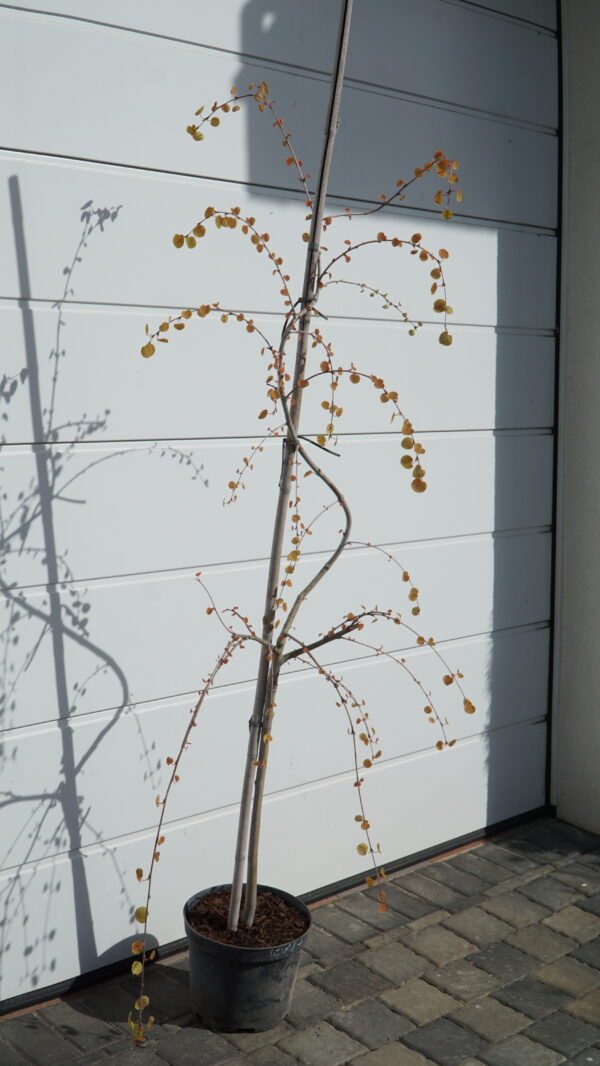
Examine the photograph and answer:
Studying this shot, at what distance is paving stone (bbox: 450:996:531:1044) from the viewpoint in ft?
8.76

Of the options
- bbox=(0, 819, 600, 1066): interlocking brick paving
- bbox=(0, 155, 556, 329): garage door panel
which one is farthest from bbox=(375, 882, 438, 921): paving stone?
bbox=(0, 155, 556, 329): garage door panel

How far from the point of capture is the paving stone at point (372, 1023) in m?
2.64

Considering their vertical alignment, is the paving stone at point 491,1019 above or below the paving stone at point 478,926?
below

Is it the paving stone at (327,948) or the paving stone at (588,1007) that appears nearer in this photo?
the paving stone at (588,1007)

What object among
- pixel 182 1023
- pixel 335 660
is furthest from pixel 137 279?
pixel 182 1023

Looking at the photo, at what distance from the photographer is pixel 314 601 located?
3203 millimetres

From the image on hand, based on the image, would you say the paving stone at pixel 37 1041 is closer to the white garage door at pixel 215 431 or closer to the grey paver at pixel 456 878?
the white garage door at pixel 215 431

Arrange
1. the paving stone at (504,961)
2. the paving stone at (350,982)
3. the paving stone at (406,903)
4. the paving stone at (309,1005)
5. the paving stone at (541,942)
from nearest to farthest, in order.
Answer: the paving stone at (309,1005), the paving stone at (350,982), the paving stone at (504,961), the paving stone at (541,942), the paving stone at (406,903)

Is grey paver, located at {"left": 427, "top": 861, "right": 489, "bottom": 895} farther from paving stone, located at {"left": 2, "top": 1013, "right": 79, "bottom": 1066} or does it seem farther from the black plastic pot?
paving stone, located at {"left": 2, "top": 1013, "right": 79, "bottom": 1066}

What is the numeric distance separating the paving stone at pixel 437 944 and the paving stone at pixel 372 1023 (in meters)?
0.29

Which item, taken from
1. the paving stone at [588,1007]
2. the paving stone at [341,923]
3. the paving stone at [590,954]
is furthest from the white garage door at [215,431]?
the paving stone at [588,1007]

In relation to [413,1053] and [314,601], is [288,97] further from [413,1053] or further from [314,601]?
[413,1053]

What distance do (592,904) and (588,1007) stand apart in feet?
1.89

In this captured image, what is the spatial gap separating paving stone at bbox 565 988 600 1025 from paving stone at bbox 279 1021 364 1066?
0.58 metres
